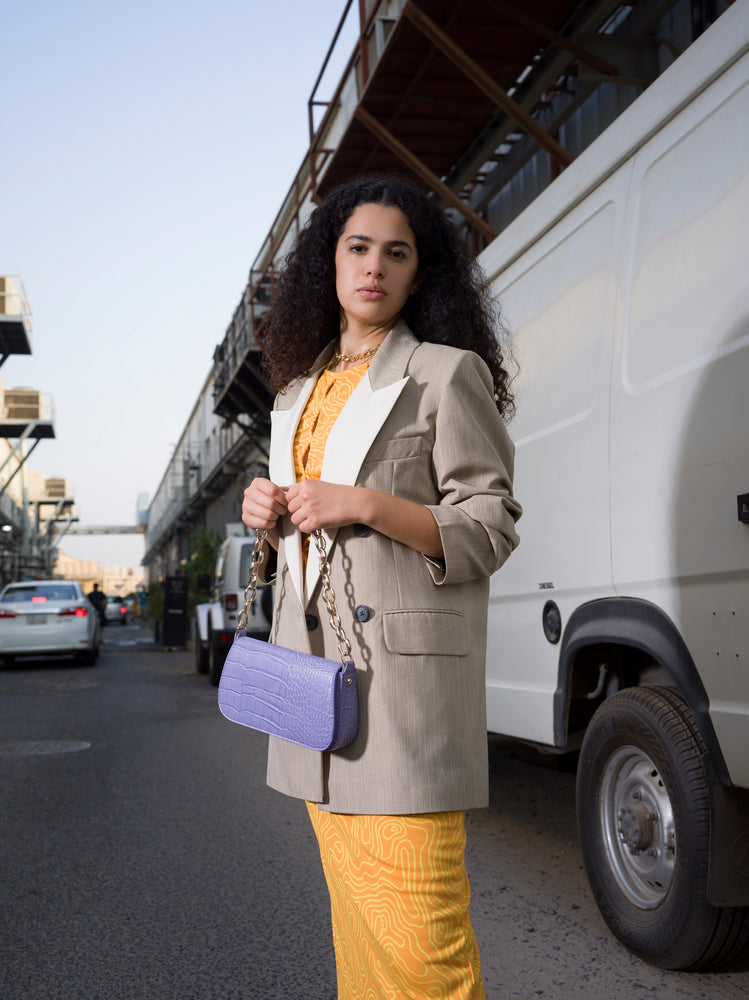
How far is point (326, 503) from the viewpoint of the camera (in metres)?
1.65

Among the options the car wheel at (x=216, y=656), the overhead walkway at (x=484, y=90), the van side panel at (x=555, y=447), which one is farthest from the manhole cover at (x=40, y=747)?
the car wheel at (x=216, y=656)

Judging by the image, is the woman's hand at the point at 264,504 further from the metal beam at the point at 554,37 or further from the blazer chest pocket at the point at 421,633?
the metal beam at the point at 554,37

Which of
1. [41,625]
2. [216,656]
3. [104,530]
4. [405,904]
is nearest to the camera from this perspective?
[405,904]

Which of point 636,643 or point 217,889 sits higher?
point 636,643

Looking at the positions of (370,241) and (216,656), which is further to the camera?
(216,656)

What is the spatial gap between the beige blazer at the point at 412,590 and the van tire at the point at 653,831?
46.0 inches

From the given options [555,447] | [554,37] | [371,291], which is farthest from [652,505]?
[554,37]

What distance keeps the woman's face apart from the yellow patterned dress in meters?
0.94

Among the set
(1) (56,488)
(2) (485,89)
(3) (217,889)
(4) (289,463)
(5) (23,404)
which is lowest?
(3) (217,889)

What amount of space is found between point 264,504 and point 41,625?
15432mm

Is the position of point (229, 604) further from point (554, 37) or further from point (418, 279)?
point (418, 279)

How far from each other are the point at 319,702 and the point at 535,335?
8.04ft

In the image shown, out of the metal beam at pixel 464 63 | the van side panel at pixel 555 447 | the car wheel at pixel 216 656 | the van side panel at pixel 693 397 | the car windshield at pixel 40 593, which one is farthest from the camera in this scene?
the car windshield at pixel 40 593

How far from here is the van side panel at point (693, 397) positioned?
95.7 inches
